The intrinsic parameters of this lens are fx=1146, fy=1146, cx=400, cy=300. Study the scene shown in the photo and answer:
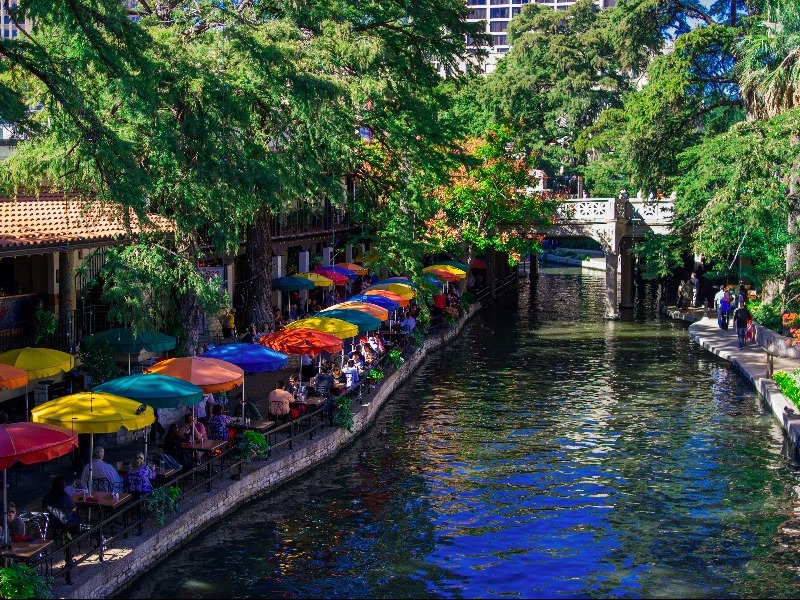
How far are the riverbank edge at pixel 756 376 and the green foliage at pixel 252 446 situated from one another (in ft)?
41.3

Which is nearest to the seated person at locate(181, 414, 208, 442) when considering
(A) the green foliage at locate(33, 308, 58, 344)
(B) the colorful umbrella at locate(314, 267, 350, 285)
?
(A) the green foliage at locate(33, 308, 58, 344)

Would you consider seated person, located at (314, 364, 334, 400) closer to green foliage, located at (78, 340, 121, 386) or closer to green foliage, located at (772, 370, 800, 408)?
green foliage, located at (78, 340, 121, 386)

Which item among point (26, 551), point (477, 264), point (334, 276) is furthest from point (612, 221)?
point (26, 551)

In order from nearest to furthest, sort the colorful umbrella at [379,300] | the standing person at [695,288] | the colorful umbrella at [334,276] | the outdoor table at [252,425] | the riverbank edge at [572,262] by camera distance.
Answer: the outdoor table at [252,425] < the colorful umbrella at [379,300] < the colorful umbrella at [334,276] < the standing person at [695,288] < the riverbank edge at [572,262]

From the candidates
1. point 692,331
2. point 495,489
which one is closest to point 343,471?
point 495,489

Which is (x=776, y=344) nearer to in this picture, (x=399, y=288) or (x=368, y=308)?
(x=399, y=288)

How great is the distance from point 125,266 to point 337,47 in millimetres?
11809

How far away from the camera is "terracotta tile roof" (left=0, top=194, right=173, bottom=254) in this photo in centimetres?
2523

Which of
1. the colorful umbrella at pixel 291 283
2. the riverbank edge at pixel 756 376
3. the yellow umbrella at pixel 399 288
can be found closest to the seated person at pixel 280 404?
the riverbank edge at pixel 756 376

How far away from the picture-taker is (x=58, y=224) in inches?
1101

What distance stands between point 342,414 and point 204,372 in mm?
5574

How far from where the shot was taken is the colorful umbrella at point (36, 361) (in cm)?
2306

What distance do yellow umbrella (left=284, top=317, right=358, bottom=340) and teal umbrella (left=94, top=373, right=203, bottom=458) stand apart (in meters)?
9.36

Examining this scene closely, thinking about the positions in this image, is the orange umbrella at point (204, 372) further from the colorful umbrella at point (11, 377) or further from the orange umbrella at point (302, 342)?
the orange umbrella at point (302, 342)
